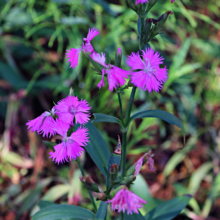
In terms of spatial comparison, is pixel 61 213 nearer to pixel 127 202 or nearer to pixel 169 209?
pixel 127 202

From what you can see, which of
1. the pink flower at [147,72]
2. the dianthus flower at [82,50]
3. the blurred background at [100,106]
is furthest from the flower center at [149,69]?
the blurred background at [100,106]

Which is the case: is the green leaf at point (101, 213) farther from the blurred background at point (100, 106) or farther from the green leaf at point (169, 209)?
the blurred background at point (100, 106)

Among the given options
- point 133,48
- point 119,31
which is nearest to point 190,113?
point 133,48

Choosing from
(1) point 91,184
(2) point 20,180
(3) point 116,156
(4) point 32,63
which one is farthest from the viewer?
(4) point 32,63

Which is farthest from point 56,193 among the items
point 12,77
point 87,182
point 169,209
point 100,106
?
point 12,77

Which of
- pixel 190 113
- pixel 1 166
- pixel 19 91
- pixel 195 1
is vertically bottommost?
pixel 1 166

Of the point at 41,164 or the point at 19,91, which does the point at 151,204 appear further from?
the point at 19,91
